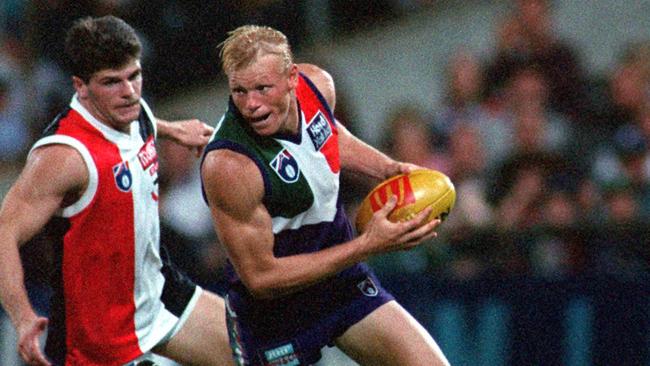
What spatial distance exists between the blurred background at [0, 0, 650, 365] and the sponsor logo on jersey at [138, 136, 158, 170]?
2400mm

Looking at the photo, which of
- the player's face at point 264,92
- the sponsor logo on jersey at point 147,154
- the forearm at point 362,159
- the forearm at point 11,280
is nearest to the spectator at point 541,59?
the forearm at point 362,159

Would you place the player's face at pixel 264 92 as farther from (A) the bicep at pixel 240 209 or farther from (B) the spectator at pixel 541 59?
(B) the spectator at pixel 541 59

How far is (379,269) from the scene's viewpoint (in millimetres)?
8266

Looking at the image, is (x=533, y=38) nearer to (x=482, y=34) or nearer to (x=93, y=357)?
(x=482, y=34)

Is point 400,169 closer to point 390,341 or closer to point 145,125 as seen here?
point 390,341

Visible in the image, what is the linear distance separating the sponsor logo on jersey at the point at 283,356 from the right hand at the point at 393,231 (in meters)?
0.70

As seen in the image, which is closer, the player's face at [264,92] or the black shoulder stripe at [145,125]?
the player's face at [264,92]

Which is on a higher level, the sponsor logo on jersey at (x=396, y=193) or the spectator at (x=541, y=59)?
the sponsor logo on jersey at (x=396, y=193)

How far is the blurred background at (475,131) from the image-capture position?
25.5 ft

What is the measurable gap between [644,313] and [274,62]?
10.8 ft

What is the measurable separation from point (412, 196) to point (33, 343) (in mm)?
1593

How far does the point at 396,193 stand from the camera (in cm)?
546

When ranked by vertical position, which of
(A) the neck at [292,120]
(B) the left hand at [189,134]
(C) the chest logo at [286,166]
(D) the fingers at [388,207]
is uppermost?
(A) the neck at [292,120]

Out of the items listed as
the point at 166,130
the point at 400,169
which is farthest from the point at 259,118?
the point at 166,130
